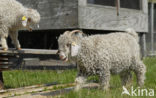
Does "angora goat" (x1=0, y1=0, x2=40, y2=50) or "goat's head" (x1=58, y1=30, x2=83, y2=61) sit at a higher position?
"angora goat" (x1=0, y1=0, x2=40, y2=50)

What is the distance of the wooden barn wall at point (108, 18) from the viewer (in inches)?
314

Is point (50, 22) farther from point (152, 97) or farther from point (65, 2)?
point (152, 97)

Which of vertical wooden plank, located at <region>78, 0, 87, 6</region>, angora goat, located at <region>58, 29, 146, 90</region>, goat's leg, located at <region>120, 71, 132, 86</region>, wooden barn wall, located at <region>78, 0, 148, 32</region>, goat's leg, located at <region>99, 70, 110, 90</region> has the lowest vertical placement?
goat's leg, located at <region>120, 71, 132, 86</region>

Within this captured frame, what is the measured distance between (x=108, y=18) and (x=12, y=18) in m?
3.88

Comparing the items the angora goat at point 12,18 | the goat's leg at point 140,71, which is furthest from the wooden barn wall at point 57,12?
the goat's leg at point 140,71

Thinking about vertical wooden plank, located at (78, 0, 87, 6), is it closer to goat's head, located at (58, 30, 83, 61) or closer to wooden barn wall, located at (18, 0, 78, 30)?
wooden barn wall, located at (18, 0, 78, 30)

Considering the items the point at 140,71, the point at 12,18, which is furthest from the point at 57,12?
the point at 140,71

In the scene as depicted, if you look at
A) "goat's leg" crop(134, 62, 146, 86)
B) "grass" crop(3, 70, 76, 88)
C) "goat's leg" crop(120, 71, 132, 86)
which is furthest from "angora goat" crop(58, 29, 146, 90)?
"grass" crop(3, 70, 76, 88)

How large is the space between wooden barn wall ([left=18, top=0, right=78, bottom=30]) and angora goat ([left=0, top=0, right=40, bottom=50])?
8.03ft

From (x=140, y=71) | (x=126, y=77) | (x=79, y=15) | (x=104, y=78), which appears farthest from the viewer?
(x=79, y=15)

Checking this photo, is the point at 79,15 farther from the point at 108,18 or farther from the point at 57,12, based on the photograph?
the point at 108,18

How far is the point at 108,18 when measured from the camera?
344 inches

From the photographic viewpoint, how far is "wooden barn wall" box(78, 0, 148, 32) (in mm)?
7984

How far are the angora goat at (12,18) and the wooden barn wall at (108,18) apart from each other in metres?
2.48
